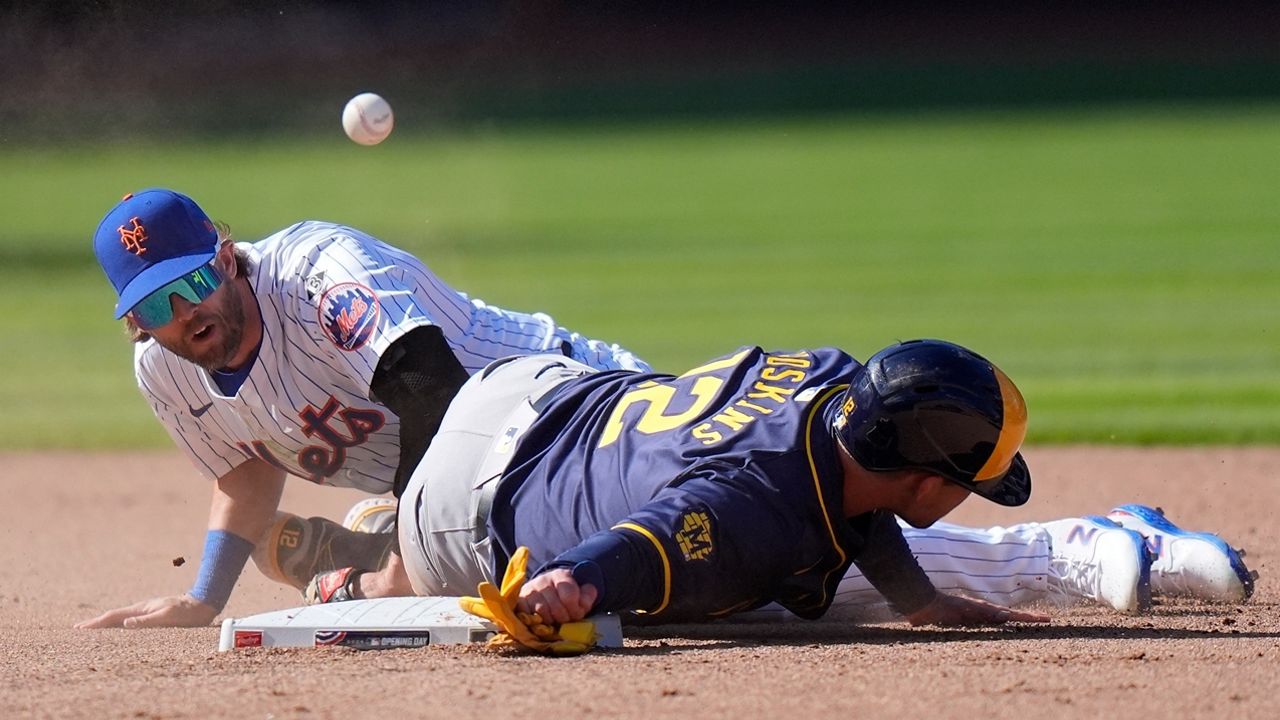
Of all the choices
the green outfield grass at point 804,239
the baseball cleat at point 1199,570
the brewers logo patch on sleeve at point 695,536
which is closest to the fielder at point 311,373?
the baseball cleat at point 1199,570

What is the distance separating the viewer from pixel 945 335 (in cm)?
1021

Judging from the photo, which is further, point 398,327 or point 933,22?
point 933,22

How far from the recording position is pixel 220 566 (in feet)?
14.6

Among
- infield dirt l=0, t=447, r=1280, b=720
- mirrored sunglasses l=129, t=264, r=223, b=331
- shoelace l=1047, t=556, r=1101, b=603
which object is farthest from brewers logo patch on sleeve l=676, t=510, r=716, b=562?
mirrored sunglasses l=129, t=264, r=223, b=331

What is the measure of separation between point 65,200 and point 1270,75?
60.3ft

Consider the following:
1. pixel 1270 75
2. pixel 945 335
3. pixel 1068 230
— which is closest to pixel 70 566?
pixel 945 335

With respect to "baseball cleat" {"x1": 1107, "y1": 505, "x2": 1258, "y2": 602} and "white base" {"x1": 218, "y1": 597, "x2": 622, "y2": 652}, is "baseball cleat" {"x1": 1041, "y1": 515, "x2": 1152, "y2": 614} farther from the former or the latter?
"white base" {"x1": 218, "y1": 597, "x2": 622, "y2": 652}

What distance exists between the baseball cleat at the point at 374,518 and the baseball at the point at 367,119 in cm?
121

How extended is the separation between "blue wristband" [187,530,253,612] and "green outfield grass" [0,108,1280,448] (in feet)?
13.9

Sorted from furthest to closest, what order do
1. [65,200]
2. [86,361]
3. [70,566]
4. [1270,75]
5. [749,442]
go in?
[1270,75] → [65,200] → [86,361] → [70,566] → [749,442]

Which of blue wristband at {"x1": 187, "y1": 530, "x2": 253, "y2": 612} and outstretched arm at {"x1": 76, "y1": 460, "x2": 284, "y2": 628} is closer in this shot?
outstretched arm at {"x1": 76, "y1": 460, "x2": 284, "y2": 628}

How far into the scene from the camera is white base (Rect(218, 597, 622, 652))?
3520 millimetres

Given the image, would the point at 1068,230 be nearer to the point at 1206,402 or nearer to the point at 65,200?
the point at 1206,402

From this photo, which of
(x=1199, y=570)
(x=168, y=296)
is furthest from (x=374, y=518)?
(x=1199, y=570)
